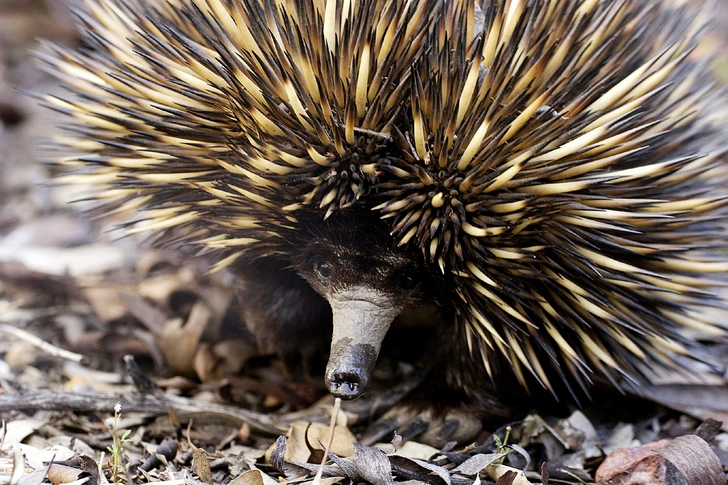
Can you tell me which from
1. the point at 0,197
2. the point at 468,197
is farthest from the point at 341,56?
the point at 0,197

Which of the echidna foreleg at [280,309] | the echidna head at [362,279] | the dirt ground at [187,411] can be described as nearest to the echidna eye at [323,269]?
the echidna head at [362,279]

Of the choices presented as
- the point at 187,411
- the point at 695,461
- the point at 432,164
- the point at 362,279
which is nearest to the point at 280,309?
the point at 187,411

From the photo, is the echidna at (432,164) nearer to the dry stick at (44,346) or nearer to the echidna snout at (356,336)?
the echidna snout at (356,336)

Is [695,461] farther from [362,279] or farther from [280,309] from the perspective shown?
[280,309]

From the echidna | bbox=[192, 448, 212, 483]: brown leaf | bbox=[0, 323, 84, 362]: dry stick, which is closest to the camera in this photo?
the echidna

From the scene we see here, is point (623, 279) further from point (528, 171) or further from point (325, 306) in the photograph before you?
point (325, 306)

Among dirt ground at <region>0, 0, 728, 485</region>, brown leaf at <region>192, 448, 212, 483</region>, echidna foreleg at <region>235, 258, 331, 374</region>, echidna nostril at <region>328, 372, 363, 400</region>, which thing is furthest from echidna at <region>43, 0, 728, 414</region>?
brown leaf at <region>192, 448, 212, 483</region>

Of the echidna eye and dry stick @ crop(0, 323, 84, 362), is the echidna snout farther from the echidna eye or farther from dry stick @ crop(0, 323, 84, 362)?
dry stick @ crop(0, 323, 84, 362)
